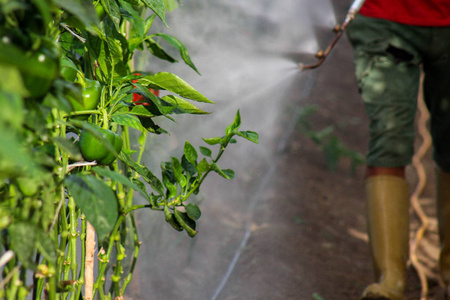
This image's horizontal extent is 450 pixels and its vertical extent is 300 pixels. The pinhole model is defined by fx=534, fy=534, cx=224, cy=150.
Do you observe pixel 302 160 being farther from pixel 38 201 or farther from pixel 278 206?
pixel 38 201

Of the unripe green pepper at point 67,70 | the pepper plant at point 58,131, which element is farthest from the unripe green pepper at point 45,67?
the unripe green pepper at point 67,70

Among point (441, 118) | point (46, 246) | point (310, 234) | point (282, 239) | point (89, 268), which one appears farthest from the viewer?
point (310, 234)

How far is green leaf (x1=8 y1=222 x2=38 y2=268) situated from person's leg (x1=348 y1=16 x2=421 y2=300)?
118cm

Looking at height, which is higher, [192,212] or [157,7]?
[157,7]

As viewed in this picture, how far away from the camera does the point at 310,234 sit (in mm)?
2180

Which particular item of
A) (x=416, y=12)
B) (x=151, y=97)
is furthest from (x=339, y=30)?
(x=151, y=97)

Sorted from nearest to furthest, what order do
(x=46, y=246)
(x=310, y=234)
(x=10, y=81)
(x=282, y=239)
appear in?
(x=10, y=81) < (x=46, y=246) < (x=282, y=239) < (x=310, y=234)

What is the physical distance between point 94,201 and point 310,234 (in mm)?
1762

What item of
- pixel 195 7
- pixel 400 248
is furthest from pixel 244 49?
pixel 400 248

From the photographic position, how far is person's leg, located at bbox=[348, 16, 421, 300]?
1.49m

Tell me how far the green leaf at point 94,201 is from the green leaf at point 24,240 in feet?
0.16

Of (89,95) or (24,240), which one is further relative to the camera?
(89,95)

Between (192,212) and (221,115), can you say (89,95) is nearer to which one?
(192,212)

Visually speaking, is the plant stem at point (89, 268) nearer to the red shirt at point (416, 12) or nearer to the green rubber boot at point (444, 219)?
the red shirt at point (416, 12)
